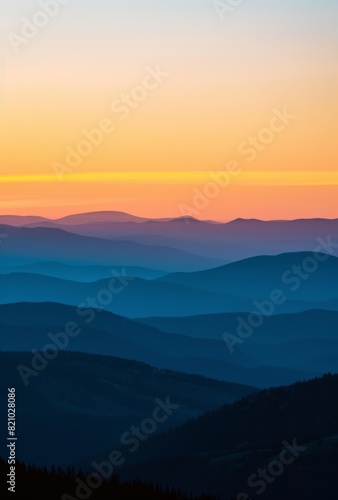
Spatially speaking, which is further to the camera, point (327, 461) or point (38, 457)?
point (38, 457)

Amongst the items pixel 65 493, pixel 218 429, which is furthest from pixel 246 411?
pixel 65 493

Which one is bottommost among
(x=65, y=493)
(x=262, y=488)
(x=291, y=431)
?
(x=65, y=493)

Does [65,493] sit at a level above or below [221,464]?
below

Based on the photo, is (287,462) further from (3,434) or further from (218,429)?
(3,434)

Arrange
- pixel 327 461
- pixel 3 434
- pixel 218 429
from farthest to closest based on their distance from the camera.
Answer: pixel 3 434 < pixel 218 429 < pixel 327 461

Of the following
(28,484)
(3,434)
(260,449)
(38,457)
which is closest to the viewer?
(28,484)

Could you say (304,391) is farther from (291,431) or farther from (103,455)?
(103,455)

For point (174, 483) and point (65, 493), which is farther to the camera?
point (174, 483)

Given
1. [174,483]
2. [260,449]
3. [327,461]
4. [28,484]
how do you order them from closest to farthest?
[28,484], [327,461], [174,483], [260,449]

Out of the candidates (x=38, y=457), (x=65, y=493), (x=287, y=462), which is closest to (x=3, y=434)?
(x=38, y=457)
